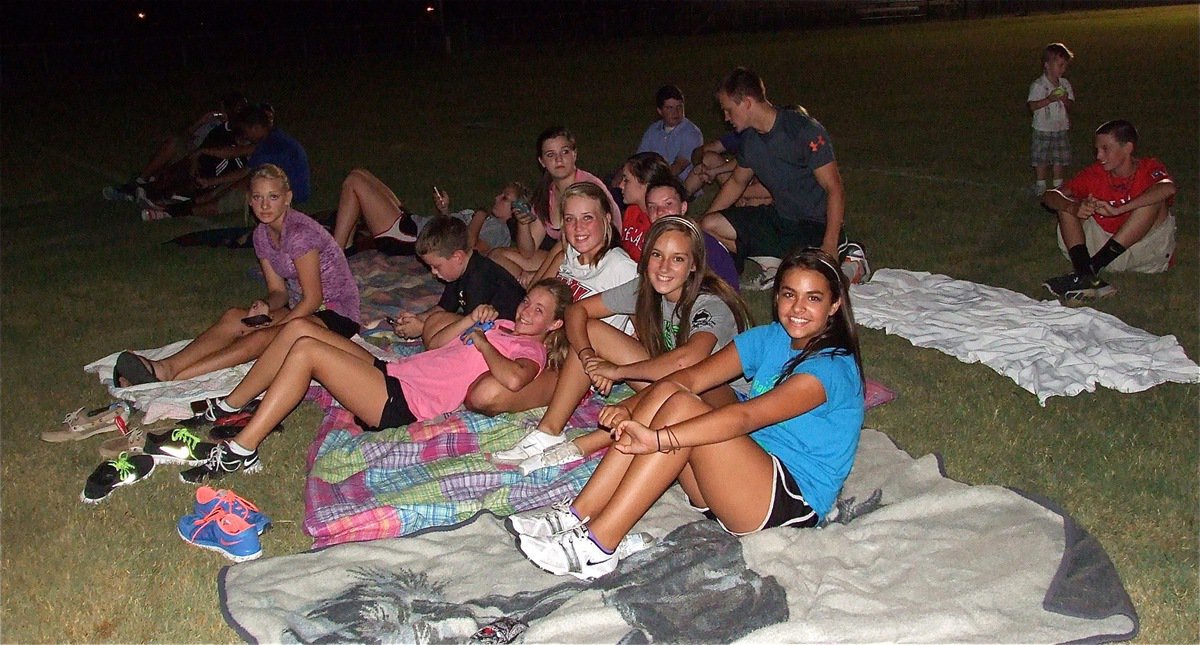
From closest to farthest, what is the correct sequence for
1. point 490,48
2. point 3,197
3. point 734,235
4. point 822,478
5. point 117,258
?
1. point 822,478
2. point 734,235
3. point 117,258
4. point 3,197
5. point 490,48

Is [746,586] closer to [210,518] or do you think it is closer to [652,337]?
[652,337]

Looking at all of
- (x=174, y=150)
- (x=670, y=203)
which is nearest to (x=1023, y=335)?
(x=670, y=203)

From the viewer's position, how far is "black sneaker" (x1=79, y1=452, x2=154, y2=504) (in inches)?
187

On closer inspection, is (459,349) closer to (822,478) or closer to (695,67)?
(822,478)

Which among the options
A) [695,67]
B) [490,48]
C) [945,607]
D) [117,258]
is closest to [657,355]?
[945,607]

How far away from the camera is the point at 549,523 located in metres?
4.07

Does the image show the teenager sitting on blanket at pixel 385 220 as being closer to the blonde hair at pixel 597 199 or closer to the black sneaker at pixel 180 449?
the blonde hair at pixel 597 199

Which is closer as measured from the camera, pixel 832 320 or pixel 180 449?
pixel 832 320

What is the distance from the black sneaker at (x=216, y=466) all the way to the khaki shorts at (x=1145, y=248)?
5.87 meters

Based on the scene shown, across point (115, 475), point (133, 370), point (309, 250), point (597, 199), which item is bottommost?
point (115, 475)

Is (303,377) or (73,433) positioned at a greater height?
(303,377)

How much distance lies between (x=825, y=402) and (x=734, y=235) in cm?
416

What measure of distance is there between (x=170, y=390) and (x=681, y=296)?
3.06 m

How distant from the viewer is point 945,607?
3705 millimetres
